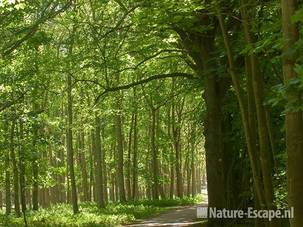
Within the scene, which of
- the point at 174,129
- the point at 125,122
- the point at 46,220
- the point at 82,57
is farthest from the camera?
the point at 125,122

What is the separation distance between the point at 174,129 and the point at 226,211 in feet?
60.5

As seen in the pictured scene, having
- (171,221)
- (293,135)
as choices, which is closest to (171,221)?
(171,221)

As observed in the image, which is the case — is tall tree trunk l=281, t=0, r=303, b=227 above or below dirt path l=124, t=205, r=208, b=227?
above

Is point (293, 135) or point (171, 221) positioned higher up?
point (293, 135)

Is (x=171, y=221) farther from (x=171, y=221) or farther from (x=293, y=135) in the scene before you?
(x=293, y=135)

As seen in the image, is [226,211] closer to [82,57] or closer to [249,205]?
[249,205]

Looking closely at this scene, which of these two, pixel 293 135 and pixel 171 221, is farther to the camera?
pixel 171 221

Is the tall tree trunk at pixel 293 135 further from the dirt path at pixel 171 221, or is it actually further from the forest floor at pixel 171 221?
the dirt path at pixel 171 221

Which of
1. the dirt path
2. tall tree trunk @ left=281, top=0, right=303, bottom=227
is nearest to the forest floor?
the dirt path

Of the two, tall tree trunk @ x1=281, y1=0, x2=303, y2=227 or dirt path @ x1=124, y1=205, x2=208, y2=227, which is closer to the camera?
tall tree trunk @ x1=281, y1=0, x2=303, y2=227

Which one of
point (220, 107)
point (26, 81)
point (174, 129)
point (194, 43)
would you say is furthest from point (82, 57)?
point (174, 129)

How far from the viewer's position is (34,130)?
14414 millimetres

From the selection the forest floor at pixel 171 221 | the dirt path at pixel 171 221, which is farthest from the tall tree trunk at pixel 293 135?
the dirt path at pixel 171 221

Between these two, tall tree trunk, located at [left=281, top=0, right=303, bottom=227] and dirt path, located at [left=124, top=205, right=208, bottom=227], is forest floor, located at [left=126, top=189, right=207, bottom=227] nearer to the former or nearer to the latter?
dirt path, located at [left=124, top=205, right=208, bottom=227]
